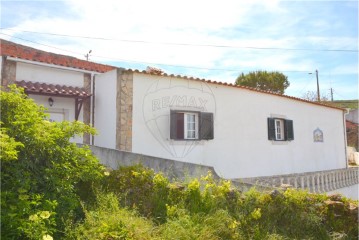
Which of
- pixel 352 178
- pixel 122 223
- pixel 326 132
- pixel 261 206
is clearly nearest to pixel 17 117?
pixel 122 223

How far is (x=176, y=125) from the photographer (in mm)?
10359

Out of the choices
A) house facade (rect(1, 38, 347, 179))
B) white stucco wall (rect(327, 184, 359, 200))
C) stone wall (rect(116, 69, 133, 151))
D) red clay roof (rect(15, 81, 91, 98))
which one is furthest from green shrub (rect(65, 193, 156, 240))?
white stucco wall (rect(327, 184, 359, 200))

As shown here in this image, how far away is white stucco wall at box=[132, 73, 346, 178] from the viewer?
9992 mm

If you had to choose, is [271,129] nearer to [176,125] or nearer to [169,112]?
[176,125]

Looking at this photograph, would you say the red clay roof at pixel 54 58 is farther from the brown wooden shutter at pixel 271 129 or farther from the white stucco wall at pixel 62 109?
the brown wooden shutter at pixel 271 129

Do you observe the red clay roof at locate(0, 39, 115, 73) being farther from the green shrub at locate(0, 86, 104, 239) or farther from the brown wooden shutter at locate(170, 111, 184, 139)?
the green shrub at locate(0, 86, 104, 239)

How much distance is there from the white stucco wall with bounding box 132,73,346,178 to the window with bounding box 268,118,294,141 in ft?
1.06

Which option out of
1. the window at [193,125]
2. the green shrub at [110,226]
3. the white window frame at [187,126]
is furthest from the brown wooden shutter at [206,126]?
the green shrub at [110,226]

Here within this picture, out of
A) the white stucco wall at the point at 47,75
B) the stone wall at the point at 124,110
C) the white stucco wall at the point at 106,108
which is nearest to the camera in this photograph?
the white stucco wall at the point at 47,75

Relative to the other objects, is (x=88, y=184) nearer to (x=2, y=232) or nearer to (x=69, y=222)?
(x=69, y=222)

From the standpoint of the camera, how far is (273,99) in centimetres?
1382

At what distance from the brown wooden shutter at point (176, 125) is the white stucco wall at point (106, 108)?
182 cm

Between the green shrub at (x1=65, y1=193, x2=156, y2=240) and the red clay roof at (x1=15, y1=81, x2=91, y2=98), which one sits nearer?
the green shrub at (x1=65, y1=193, x2=156, y2=240)

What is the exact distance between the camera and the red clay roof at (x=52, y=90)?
29.2 feet
